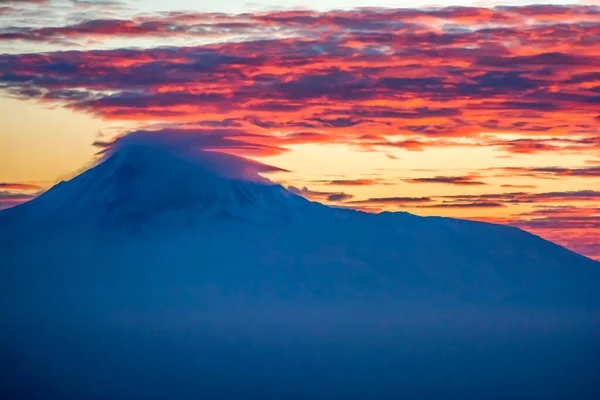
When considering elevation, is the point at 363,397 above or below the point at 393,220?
below

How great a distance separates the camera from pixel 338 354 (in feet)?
456

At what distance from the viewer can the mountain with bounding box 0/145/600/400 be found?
460ft

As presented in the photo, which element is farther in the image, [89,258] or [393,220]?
[393,220]

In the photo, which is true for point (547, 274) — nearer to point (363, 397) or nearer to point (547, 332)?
point (547, 332)

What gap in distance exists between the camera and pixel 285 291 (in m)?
170

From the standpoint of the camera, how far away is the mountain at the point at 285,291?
14012 centimetres

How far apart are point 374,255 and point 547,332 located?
101 ft

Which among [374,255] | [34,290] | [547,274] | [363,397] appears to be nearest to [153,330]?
[34,290]

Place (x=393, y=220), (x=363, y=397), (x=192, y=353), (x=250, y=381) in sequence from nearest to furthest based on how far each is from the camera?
1. (x=363, y=397)
2. (x=250, y=381)
3. (x=192, y=353)
4. (x=393, y=220)

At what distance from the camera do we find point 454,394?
352 feet

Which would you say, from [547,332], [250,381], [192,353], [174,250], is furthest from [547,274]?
[250,381]

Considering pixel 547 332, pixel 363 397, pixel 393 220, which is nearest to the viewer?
pixel 363 397

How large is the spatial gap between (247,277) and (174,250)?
12769 mm

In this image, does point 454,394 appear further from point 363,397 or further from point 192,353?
point 192,353
